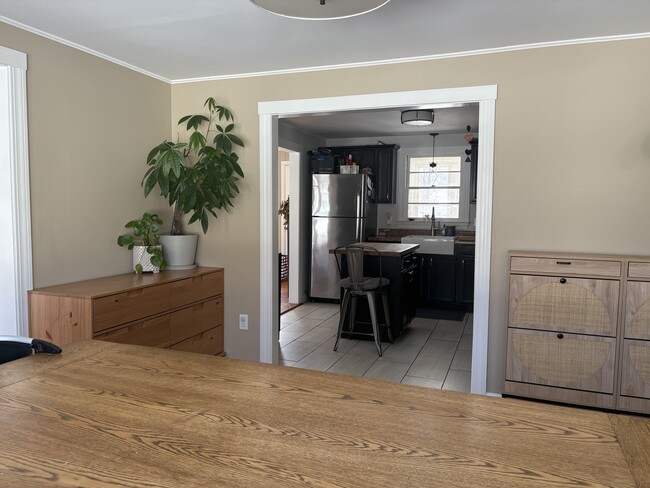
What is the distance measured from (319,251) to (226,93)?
2974mm

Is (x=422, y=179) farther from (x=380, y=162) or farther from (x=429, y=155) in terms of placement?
(x=380, y=162)

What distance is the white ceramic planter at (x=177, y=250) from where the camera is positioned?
12.9 feet

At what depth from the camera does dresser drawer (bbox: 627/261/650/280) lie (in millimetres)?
2887

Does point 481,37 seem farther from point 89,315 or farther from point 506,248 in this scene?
point 89,315

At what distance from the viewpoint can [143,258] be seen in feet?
12.2

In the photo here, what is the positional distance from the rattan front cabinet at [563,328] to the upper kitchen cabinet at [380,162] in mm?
3906

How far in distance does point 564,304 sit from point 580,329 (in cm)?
17

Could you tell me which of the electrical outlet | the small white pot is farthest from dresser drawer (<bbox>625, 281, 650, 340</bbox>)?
the small white pot

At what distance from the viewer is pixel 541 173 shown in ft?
10.7

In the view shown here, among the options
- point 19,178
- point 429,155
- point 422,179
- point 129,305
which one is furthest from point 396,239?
point 19,178

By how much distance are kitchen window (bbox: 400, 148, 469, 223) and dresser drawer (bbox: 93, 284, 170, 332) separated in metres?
4.34

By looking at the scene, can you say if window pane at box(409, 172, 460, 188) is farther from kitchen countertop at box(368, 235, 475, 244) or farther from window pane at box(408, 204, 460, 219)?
kitchen countertop at box(368, 235, 475, 244)

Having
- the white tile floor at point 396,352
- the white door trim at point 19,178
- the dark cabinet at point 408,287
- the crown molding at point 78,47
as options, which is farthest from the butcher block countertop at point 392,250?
the white door trim at point 19,178

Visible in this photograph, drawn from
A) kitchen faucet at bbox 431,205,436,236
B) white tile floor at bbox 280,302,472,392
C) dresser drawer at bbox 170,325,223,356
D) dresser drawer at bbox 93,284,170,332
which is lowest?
white tile floor at bbox 280,302,472,392
